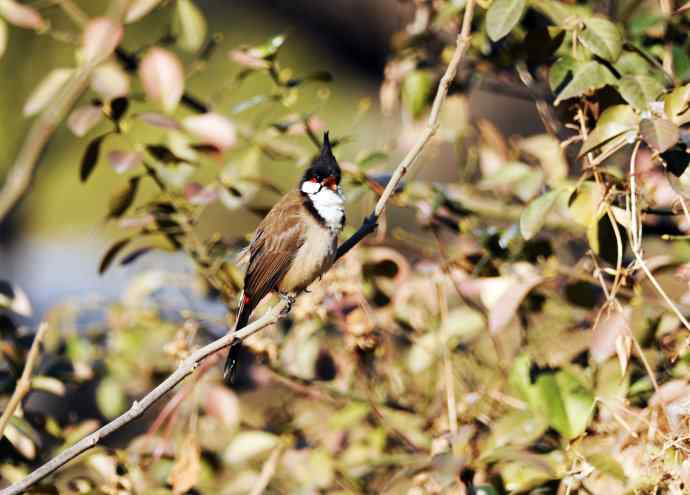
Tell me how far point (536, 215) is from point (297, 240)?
1102 millimetres

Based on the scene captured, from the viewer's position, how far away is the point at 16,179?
2.01m

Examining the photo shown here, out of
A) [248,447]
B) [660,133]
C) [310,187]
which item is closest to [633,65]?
[660,133]

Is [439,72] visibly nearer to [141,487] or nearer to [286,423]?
[286,423]

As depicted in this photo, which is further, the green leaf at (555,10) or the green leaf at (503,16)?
the green leaf at (555,10)

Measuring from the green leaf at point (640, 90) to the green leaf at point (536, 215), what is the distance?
264mm

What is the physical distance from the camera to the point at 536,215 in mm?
2174

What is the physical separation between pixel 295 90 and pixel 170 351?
2.81 ft

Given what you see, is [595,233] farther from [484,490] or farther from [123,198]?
[123,198]

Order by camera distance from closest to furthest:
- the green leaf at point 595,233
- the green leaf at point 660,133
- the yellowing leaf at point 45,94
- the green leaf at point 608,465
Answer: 1. the green leaf at point 660,133
2. the green leaf at point 608,465
3. the green leaf at point 595,233
4. the yellowing leaf at point 45,94

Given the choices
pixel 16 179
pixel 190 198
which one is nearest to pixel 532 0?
pixel 190 198

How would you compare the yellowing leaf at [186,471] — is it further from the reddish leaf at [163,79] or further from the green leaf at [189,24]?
the green leaf at [189,24]

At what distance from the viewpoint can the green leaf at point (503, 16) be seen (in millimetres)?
2139

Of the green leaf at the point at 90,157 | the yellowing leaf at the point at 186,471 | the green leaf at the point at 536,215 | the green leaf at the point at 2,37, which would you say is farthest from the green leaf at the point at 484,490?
the green leaf at the point at 2,37

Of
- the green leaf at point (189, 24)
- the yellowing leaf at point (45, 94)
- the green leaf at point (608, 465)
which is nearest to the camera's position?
the green leaf at point (608, 465)
